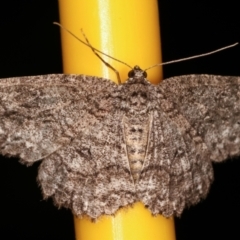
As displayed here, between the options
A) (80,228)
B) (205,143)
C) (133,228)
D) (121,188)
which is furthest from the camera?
(205,143)

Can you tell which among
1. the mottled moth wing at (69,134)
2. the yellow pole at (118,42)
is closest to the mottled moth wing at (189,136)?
the mottled moth wing at (69,134)

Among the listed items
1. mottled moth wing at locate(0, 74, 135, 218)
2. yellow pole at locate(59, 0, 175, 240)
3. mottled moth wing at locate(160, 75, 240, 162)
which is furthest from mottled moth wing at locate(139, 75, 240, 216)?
yellow pole at locate(59, 0, 175, 240)

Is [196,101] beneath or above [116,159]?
above

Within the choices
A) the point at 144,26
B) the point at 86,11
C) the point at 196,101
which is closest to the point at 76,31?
the point at 86,11

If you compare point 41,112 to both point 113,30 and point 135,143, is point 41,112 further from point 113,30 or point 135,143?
point 113,30

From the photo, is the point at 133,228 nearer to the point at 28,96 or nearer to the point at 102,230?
the point at 102,230

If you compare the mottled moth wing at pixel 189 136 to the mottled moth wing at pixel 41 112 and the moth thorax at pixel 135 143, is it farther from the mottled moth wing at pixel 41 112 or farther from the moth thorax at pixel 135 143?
the mottled moth wing at pixel 41 112
